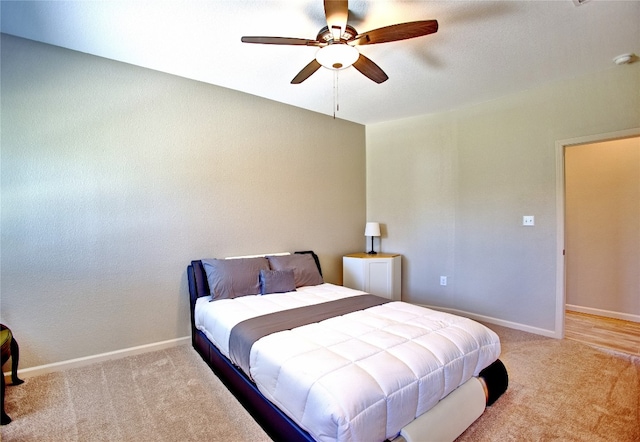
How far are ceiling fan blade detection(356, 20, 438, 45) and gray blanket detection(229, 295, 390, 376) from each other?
1.90 m

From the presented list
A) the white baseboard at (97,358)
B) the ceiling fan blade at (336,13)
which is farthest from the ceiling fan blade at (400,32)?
the white baseboard at (97,358)

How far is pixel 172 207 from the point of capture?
9.76 feet

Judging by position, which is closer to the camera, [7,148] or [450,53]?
[7,148]

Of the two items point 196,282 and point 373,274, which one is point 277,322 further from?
point 373,274

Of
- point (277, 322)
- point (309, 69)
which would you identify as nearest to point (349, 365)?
point (277, 322)

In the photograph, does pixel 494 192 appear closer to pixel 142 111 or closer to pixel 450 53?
pixel 450 53

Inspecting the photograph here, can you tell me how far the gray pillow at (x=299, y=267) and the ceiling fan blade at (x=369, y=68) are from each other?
76.4 inches

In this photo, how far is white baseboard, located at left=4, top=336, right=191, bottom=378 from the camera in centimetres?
239

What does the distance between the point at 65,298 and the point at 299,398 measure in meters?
2.28

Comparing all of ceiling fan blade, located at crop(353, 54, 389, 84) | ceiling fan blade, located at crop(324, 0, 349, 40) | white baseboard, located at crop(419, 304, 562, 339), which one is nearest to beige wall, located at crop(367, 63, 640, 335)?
white baseboard, located at crop(419, 304, 562, 339)

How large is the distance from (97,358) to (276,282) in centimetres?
164

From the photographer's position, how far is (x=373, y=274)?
3.99 m

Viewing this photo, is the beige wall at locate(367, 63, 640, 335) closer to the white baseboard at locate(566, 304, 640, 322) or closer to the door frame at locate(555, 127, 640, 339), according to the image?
the door frame at locate(555, 127, 640, 339)

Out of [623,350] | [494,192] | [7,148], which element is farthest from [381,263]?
[7,148]
